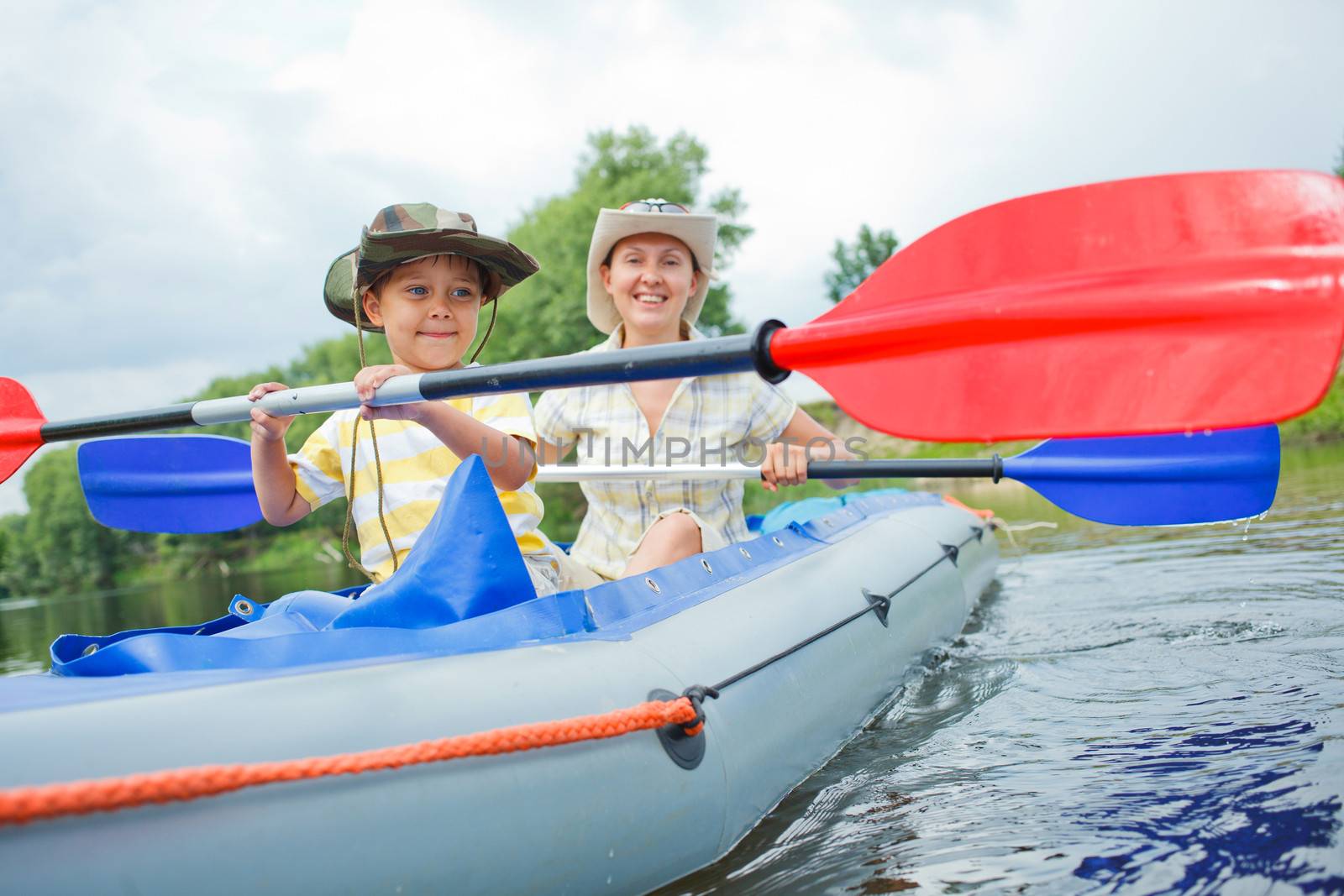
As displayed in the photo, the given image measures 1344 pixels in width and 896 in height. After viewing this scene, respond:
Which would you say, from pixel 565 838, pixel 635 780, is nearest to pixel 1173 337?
pixel 635 780

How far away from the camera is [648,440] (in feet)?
9.59

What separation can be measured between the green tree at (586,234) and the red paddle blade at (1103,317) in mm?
16775

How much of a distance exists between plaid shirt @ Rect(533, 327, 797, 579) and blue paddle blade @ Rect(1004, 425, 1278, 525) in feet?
3.11

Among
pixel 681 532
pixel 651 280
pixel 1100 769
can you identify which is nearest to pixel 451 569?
pixel 681 532

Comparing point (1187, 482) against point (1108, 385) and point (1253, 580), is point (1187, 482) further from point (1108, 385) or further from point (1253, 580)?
point (1108, 385)

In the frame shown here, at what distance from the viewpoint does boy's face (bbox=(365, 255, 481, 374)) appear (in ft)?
7.34

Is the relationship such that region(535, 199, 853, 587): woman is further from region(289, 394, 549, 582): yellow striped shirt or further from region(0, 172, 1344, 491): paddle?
region(0, 172, 1344, 491): paddle

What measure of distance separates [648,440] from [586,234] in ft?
56.5

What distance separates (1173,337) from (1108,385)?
126 mm

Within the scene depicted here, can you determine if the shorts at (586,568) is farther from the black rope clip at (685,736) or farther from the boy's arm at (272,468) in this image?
the black rope clip at (685,736)

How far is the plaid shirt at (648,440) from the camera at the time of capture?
2.92m

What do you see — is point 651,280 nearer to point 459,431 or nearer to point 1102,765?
point 459,431

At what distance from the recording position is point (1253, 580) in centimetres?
384

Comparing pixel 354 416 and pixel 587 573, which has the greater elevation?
pixel 354 416
